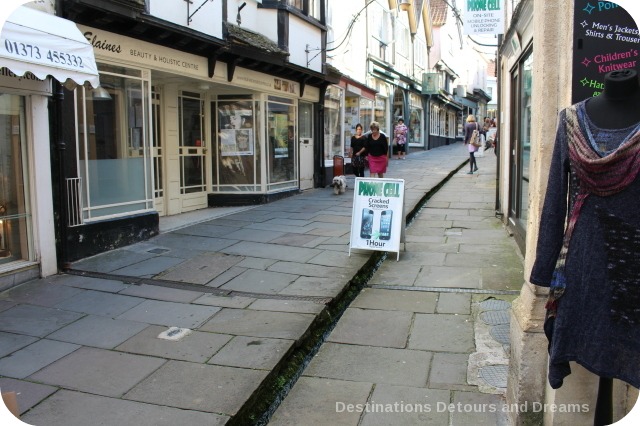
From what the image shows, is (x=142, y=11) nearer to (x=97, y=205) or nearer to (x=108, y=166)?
(x=108, y=166)

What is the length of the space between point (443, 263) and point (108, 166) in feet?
15.2

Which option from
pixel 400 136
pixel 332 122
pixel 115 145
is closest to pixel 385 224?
pixel 115 145

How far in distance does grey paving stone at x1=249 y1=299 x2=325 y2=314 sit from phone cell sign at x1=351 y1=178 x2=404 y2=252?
191 cm

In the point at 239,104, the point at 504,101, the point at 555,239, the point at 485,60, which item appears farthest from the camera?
the point at 485,60

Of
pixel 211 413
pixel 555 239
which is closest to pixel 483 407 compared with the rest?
pixel 555 239

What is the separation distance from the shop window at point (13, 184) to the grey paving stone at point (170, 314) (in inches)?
72.2

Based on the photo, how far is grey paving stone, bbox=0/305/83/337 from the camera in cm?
481

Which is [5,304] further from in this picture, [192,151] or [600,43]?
[192,151]

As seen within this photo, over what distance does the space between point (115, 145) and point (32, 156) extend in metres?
1.66

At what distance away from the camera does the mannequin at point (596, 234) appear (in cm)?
242

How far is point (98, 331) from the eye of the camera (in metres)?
4.79

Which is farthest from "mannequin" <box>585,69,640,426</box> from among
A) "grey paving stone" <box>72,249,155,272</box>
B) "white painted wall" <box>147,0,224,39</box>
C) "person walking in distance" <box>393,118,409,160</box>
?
"person walking in distance" <box>393,118,409,160</box>

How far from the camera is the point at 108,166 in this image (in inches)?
305

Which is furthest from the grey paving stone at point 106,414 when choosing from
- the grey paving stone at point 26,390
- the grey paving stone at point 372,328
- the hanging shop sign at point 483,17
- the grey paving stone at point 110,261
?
the hanging shop sign at point 483,17
